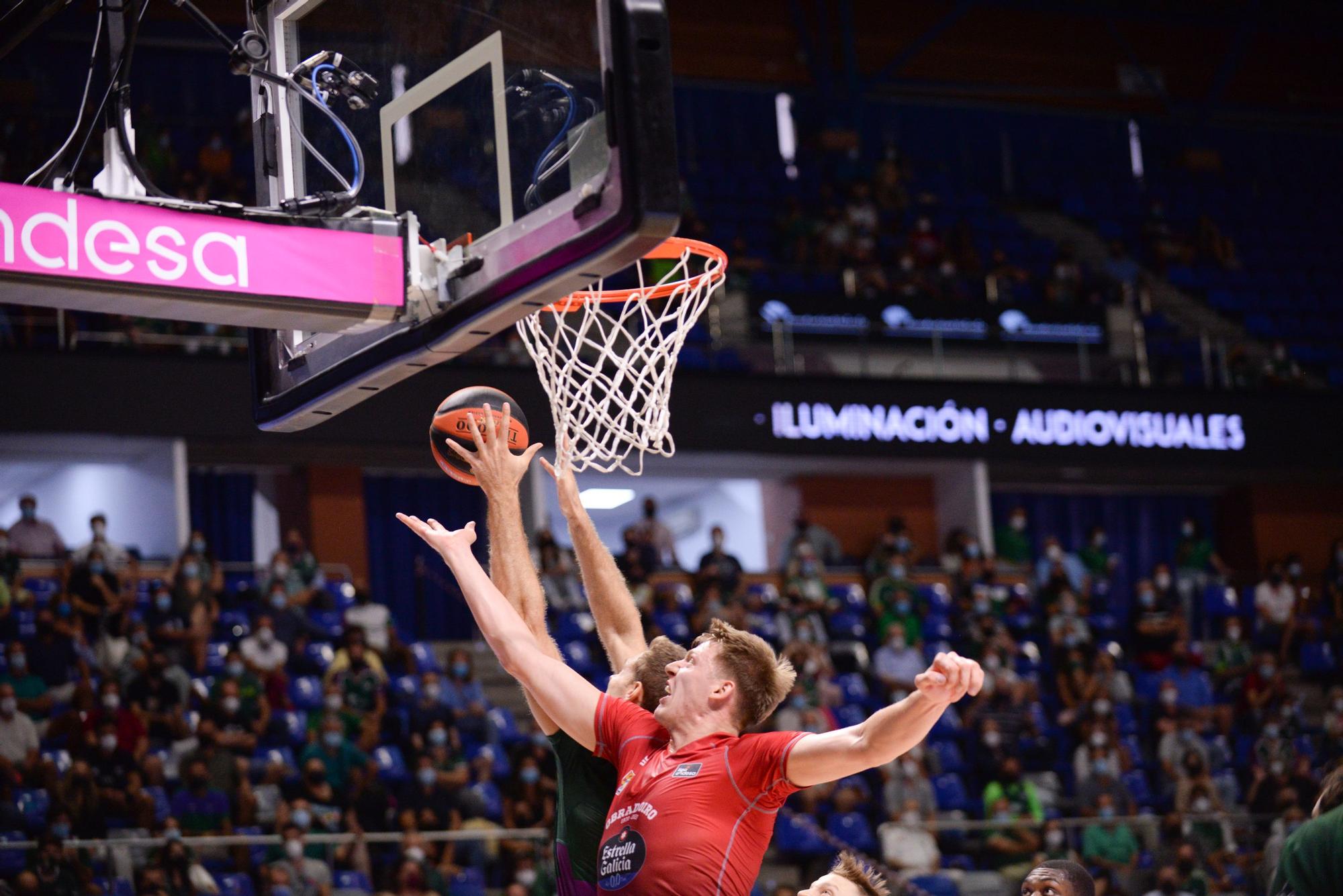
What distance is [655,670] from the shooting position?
4348 mm

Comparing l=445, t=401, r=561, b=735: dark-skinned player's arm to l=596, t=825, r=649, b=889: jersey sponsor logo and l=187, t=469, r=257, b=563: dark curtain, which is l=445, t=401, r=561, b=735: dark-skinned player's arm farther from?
l=187, t=469, r=257, b=563: dark curtain

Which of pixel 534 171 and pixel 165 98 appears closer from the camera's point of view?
pixel 534 171

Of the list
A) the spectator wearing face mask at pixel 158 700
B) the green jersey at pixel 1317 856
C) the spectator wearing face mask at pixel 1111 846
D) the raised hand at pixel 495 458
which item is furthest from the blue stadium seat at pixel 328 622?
the green jersey at pixel 1317 856

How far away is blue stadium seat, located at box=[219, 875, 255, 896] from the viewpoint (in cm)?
956

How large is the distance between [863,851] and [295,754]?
13.5 feet

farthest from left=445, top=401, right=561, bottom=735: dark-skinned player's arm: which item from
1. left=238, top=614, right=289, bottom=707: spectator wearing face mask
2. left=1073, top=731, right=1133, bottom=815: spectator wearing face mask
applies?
left=1073, top=731, right=1133, bottom=815: spectator wearing face mask

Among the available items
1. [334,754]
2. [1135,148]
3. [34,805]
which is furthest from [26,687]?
[1135,148]

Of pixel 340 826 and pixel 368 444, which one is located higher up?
pixel 368 444

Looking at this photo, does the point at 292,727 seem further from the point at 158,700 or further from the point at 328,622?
the point at 328,622

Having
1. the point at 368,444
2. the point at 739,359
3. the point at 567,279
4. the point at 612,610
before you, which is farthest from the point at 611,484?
the point at 567,279

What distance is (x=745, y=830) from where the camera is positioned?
12.5 ft

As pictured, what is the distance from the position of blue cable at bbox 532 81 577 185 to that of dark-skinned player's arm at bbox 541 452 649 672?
1.22 meters

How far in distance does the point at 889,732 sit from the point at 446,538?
1220 mm

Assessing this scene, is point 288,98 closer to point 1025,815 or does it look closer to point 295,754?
point 295,754
